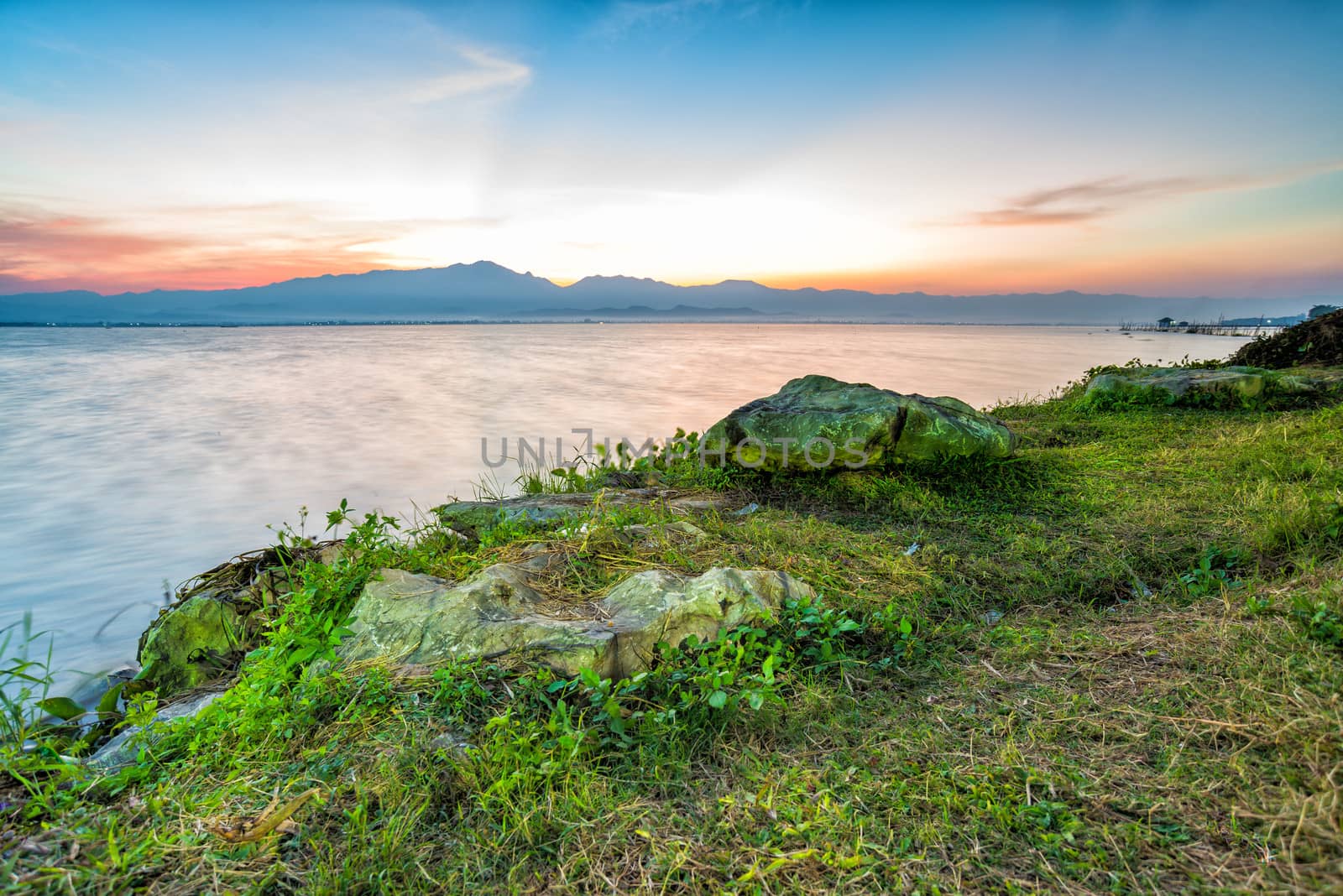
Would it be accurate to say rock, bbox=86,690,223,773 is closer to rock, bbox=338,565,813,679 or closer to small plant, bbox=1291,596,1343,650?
rock, bbox=338,565,813,679

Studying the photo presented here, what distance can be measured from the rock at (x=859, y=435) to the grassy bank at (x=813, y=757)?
7.81ft

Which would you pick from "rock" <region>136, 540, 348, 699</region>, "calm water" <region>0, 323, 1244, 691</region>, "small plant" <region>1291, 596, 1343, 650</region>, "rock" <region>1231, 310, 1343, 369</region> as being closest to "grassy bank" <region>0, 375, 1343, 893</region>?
"small plant" <region>1291, 596, 1343, 650</region>

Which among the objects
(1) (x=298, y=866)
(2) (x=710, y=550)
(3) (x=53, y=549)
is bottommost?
(3) (x=53, y=549)

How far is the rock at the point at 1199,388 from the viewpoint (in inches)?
383

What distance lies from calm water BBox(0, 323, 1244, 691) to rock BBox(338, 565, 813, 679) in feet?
11.9

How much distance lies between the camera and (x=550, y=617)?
3.26 meters

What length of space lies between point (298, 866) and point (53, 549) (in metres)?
8.24

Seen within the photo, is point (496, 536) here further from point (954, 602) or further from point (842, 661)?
point (954, 602)

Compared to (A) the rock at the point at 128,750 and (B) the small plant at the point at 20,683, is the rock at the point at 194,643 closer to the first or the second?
→ (B) the small plant at the point at 20,683

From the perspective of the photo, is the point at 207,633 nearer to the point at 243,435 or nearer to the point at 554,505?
the point at 554,505

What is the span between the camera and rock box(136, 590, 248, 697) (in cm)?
392

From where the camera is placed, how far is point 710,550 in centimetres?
418

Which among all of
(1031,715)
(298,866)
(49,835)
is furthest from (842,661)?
(49,835)

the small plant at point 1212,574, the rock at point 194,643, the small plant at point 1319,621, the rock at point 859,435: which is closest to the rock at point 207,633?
the rock at point 194,643
